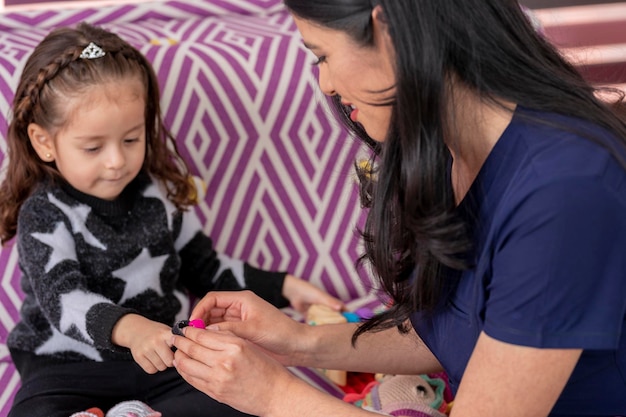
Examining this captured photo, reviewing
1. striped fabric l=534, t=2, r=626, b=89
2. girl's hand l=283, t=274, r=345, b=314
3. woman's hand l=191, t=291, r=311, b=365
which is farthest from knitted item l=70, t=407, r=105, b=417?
striped fabric l=534, t=2, r=626, b=89

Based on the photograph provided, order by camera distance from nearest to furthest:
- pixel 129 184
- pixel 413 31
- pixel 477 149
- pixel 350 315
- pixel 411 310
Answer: pixel 413 31 → pixel 477 149 → pixel 411 310 → pixel 129 184 → pixel 350 315

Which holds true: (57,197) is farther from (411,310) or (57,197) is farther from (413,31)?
(413,31)

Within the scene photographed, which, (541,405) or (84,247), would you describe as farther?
(84,247)

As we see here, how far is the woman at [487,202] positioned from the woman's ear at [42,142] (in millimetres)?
517

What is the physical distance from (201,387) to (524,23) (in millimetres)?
621

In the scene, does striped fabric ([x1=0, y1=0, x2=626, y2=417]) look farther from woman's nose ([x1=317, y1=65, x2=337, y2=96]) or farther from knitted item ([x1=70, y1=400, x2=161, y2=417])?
woman's nose ([x1=317, y1=65, x2=337, y2=96])

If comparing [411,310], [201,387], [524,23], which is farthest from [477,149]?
[201,387]

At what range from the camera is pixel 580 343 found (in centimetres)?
103

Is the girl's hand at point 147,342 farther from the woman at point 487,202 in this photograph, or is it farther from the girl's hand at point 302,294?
the girl's hand at point 302,294

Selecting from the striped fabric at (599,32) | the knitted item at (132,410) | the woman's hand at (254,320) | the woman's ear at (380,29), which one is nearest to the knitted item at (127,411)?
the knitted item at (132,410)

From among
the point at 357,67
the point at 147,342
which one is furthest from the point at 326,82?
the point at 147,342

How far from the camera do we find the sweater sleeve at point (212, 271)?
1.75 metres

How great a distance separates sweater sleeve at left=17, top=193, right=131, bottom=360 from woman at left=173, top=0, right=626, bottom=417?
0.31 metres

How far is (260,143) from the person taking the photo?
1891 mm
